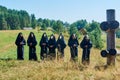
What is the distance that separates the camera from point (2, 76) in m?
10.0

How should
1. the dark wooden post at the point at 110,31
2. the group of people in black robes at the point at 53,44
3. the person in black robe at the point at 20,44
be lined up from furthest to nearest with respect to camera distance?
the person in black robe at the point at 20,44 → the group of people in black robes at the point at 53,44 → the dark wooden post at the point at 110,31

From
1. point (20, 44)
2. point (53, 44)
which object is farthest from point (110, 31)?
point (20, 44)

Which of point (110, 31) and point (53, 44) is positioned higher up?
point (110, 31)

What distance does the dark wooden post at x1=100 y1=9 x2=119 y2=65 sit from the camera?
1185cm

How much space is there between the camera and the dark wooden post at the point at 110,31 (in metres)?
11.9

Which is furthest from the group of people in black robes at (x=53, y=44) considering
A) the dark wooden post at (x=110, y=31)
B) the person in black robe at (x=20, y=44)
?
the dark wooden post at (x=110, y=31)

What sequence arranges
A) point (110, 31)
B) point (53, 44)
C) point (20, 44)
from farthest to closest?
point (20, 44)
point (53, 44)
point (110, 31)

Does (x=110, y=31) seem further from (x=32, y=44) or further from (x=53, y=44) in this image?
(x=32, y=44)

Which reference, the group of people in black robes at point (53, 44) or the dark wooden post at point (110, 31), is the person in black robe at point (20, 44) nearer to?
the group of people in black robes at point (53, 44)

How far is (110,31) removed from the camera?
12156 mm

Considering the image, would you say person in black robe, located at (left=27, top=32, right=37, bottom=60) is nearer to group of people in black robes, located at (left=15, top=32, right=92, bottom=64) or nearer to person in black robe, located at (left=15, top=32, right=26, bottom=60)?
group of people in black robes, located at (left=15, top=32, right=92, bottom=64)

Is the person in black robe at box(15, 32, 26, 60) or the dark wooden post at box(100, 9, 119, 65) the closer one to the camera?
the dark wooden post at box(100, 9, 119, 65)

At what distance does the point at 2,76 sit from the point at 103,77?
2.86m

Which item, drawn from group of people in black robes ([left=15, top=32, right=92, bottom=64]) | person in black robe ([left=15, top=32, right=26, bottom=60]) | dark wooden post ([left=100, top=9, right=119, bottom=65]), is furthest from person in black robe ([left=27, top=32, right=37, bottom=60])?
dark wooden post ([left=100, top=9, right=119, bottom=65])
